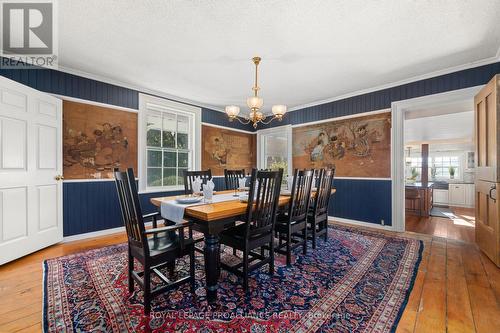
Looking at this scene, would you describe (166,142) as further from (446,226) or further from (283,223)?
(446,226)

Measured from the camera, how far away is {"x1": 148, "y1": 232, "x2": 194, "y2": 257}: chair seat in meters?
1.62

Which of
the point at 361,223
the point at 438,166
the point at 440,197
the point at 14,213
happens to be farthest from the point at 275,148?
the point at 438,166

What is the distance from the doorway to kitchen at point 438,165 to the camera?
352 cm

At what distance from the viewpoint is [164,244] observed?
1.76 meters

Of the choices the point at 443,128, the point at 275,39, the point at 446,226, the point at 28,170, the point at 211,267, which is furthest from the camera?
the point at 443,128

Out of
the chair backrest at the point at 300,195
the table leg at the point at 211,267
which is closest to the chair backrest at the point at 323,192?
the chair backrest at the point at 300,195

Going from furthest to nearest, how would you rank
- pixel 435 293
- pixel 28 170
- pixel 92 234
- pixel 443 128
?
pixel 443 128 < pixel 92 234 < pixel 28 170 < pixel 435 293

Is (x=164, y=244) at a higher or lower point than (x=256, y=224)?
lower

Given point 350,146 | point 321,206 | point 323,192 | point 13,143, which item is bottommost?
point 321,206

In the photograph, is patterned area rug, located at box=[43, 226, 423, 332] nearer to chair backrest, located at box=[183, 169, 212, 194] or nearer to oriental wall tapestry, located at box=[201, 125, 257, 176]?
chair backrest, located at box=[183, 169, 212, 194]

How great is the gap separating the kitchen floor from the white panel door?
576cm

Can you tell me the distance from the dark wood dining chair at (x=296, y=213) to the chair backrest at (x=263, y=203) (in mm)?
352

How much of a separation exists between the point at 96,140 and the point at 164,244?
2.63 metres

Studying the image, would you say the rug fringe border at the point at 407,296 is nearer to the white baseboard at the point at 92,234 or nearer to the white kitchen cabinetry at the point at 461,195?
the white baseboard at the point at 92,234
